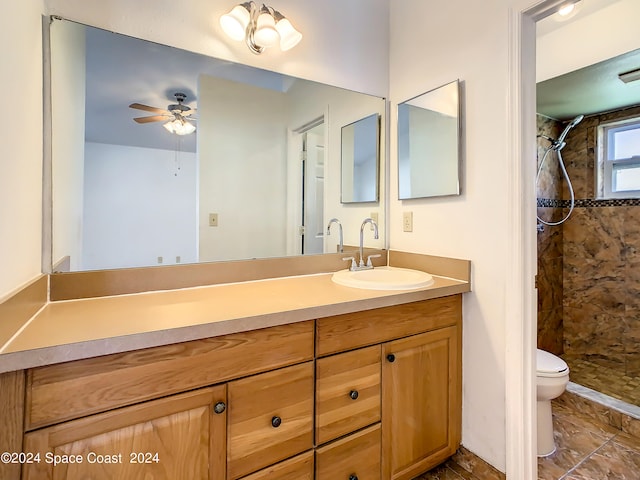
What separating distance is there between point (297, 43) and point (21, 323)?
152 centimetres

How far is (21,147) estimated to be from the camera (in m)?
0.87

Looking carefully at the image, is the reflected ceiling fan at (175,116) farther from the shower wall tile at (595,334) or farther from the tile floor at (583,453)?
the shower wall tile at (595,334)

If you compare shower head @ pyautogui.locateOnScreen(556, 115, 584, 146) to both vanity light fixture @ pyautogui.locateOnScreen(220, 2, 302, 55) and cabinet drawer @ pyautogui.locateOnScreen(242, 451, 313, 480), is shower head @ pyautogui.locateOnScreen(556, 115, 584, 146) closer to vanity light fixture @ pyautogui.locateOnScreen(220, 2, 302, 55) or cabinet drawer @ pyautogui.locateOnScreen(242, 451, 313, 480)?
vanity light fixture @ pyautogui.locateOnScreen(220, 2, 302, 55)

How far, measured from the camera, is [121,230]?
1.24 meters

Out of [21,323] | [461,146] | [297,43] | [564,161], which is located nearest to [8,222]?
[21,323]

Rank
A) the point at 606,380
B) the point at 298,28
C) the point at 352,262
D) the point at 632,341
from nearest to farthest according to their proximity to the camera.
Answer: the point at 298,28 → the point at 352,262 → the point at 606,380 → the point at 632,341

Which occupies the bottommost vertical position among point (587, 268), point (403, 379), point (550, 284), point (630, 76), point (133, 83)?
point (403, 379)

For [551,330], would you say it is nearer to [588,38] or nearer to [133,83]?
[588,38]

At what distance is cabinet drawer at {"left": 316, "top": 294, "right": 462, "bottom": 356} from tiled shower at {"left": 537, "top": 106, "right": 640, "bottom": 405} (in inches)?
67.3

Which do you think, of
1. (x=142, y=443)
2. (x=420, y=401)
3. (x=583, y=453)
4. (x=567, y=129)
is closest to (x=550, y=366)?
(x=583, y=453)

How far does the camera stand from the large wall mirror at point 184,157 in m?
1.17

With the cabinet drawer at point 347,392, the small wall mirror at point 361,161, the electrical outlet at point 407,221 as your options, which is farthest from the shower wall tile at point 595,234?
the cabinet drawer at point 347,392

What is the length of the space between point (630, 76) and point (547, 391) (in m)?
1.89

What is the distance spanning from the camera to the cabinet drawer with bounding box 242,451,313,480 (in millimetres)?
953
